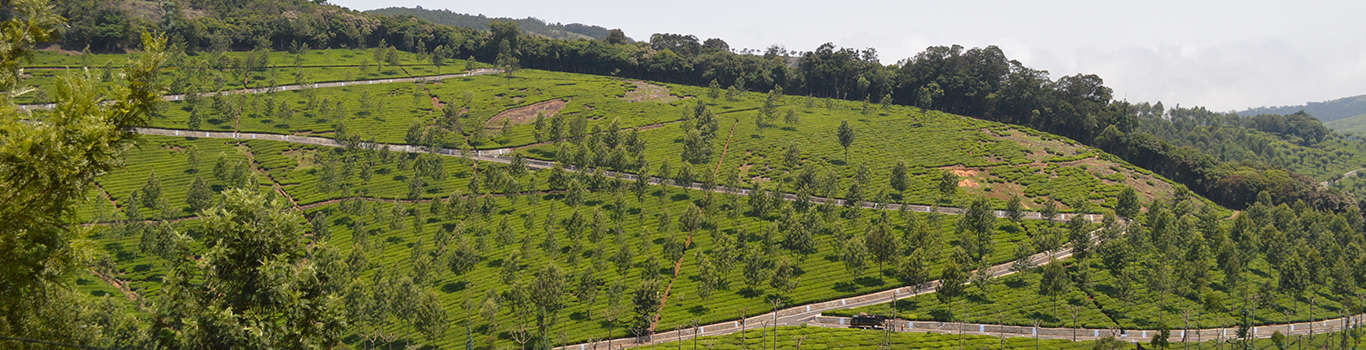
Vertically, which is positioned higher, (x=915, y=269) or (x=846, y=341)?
(x=915, y=269)

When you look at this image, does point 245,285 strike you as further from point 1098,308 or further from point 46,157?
point 1098,308

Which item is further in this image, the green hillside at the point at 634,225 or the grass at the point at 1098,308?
the grass at the point at 1098,308

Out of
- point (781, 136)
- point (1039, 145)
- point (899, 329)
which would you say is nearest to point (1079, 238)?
point (899, 329)

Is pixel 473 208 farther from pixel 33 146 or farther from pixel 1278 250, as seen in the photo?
pixel 1278 250

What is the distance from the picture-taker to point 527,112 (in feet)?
594

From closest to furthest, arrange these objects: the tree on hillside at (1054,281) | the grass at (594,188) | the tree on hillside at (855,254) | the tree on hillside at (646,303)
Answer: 1. the tree on hillside at (646,303)
2. the tree on hillside at (1054,281)
3. the grass at (594,188)
4. the tree on hillside at (855,254)

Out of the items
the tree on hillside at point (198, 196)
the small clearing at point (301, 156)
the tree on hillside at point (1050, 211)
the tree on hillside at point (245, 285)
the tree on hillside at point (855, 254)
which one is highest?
the tree on hillside at point (245, 285)

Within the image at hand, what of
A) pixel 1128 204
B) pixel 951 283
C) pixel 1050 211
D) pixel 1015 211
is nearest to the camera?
pixel 951 283

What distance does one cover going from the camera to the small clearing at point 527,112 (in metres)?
173

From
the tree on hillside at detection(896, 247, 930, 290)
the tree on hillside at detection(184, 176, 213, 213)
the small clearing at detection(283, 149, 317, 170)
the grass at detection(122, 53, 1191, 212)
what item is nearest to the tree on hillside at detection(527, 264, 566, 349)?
the tree on hillside at detection(896, 247, 930, 290)

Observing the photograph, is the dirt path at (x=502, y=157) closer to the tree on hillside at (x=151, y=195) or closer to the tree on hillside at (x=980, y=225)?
the tree on hillside at (x=980, y=225)

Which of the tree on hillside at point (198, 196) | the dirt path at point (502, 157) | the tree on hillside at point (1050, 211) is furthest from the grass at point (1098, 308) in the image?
the tree on hillside at point (198, 196)

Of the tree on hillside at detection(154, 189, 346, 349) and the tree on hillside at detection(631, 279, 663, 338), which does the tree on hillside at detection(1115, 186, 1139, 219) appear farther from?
the tree on hillside at detection(154, 189, 346, 349)

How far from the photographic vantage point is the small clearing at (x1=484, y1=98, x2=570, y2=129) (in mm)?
172625
